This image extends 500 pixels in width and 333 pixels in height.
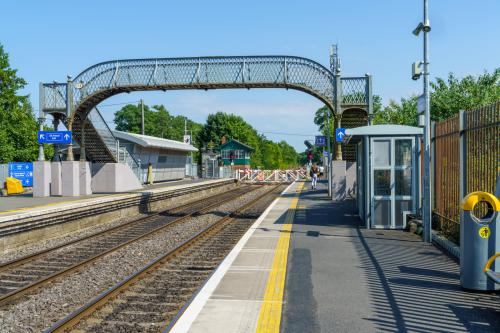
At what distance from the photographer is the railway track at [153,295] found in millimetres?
6074

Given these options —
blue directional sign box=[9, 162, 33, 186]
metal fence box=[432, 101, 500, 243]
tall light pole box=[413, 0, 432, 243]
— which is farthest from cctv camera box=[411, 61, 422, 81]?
blue directional sign box=[9, 162, 33, 186]

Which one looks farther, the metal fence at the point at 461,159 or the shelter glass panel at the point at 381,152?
the shelter glass panel at the point at 381,152

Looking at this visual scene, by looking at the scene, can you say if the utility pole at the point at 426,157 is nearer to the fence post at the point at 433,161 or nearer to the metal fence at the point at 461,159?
the metal fence at the point at 461,159

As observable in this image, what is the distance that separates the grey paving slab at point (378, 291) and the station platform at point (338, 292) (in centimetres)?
1

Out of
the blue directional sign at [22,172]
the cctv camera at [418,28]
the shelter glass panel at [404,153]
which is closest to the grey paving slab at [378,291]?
the shelter glass panel at [404,153]

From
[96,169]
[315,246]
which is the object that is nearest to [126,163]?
[96,169]

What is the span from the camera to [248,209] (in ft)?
74.2

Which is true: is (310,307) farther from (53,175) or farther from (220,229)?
(53,175)

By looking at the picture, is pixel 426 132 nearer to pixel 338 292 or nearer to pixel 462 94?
pixel 338 292

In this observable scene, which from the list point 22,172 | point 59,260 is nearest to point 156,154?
point 22,172

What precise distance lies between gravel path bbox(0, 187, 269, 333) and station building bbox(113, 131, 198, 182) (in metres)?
21.9

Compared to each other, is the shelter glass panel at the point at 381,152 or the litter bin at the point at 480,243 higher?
the shelter glass panel at the point at 381,152

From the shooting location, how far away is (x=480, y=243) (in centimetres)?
647

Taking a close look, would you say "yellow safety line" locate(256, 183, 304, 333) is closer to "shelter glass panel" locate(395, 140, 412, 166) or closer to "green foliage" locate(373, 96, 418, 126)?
"shelter glass panel" locate(395, 140, 412, 166)
